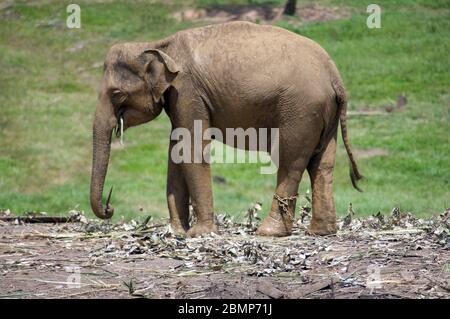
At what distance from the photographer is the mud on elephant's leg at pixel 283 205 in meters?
12.0

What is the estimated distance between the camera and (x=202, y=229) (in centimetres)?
1204

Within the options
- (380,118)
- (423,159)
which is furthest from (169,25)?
(423,159)

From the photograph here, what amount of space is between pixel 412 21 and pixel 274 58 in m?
27.1

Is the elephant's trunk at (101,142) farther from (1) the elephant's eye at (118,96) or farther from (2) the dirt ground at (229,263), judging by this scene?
(2) the dirt ground at (229,263)

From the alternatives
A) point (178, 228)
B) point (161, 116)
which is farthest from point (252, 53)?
point (161, 116)

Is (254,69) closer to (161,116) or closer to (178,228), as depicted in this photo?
(178,228)

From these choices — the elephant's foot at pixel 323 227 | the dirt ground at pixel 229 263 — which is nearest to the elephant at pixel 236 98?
the elephant's foot at pixel 323 227

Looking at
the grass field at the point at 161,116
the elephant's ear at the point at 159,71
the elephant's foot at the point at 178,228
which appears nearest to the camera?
the elephant's ear at the point at 159,71

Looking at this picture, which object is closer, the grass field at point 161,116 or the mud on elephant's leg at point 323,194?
the mud on elephant's leg at point 323,194

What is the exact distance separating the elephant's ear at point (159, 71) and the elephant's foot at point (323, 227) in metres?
2.44

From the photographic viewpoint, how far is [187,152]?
11.9m

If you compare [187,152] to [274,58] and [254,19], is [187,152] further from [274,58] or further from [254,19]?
[254,19]

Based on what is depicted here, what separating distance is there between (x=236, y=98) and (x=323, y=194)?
164cm

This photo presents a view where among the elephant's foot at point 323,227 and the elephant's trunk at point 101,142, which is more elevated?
the elephant's trunk at point 101,142
